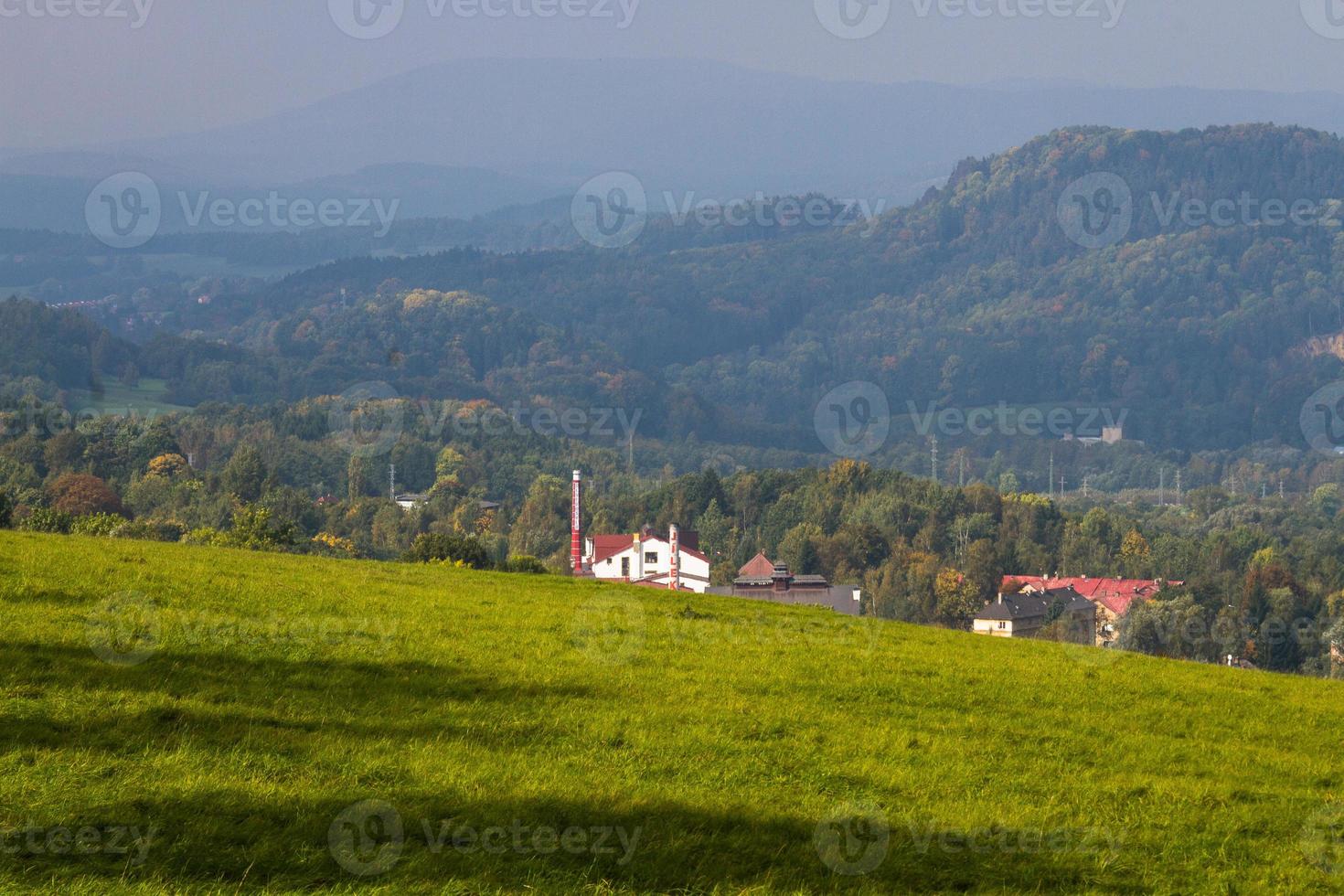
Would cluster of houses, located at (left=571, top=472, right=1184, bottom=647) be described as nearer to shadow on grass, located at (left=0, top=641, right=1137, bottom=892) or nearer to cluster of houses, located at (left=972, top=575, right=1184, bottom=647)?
cluster of houses, located at (left=972, top=575, right=1184, bottom=647)

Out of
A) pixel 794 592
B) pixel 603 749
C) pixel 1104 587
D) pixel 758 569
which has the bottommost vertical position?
pixel 1104 587

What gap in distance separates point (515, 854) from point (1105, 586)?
5206 inches

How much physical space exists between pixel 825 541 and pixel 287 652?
135 metres

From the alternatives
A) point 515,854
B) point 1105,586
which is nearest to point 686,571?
point 1105,586

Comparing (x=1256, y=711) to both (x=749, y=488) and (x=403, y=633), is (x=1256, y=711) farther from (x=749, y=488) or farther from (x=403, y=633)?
(x=749, y=488)

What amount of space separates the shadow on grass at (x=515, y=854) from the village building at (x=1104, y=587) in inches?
4237

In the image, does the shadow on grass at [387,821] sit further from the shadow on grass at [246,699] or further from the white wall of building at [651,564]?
the white wall of building at [651,564]

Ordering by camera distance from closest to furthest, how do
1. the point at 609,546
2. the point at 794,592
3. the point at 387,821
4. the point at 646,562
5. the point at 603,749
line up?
the point at 387,821
the point at 603,749
the point at 794,592
the point at 646,562
the point at 609,546

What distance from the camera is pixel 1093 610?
400 feet

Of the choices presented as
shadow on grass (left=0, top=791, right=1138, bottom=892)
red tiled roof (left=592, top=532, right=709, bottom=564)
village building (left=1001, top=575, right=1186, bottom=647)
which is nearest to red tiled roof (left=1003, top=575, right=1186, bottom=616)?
village building (left=1001, top=575, right=1186, bottom=647)

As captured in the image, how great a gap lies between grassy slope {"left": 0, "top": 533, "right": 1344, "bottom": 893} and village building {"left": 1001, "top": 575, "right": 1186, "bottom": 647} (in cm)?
10103

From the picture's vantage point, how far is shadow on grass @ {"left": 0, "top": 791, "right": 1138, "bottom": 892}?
10398 mm

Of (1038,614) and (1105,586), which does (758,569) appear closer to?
(1038,614)

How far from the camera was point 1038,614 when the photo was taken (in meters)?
116
